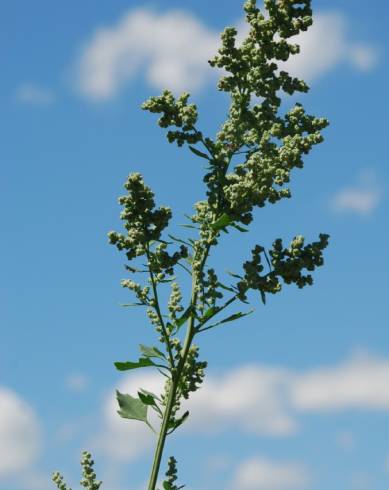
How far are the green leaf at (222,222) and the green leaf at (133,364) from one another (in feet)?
5.24

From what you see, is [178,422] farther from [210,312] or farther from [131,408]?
[210,312]

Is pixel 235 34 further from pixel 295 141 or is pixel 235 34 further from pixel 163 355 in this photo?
pixel 163 355

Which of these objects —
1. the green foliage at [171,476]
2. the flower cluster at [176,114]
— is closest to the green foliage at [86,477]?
the green foliage at [171,476]

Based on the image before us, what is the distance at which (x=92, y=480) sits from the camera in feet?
31.8

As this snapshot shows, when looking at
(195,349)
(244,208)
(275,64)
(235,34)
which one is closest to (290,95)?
(275,64)

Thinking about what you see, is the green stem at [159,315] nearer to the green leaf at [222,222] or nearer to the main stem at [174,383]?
the main stem at [174,383]

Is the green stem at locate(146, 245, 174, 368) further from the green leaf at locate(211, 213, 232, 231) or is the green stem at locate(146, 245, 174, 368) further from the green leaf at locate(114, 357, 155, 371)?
the green leaf at locate(211, 213, 232, 231)

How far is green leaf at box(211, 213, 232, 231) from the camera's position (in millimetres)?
7836

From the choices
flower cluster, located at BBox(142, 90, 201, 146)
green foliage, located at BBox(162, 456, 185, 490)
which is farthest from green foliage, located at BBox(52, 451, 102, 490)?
flower cluster, located at BBox(142, 90, 201, 146)

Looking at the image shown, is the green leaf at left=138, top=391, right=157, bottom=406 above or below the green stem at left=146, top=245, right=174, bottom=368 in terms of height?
below

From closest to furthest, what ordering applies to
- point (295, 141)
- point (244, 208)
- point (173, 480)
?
point (244, 208) < point (295, 141) < point (173, 480)

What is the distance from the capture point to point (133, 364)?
844cm

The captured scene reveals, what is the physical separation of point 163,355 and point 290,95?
3.29 m

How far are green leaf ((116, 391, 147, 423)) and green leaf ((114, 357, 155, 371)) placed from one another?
710 millimetres
